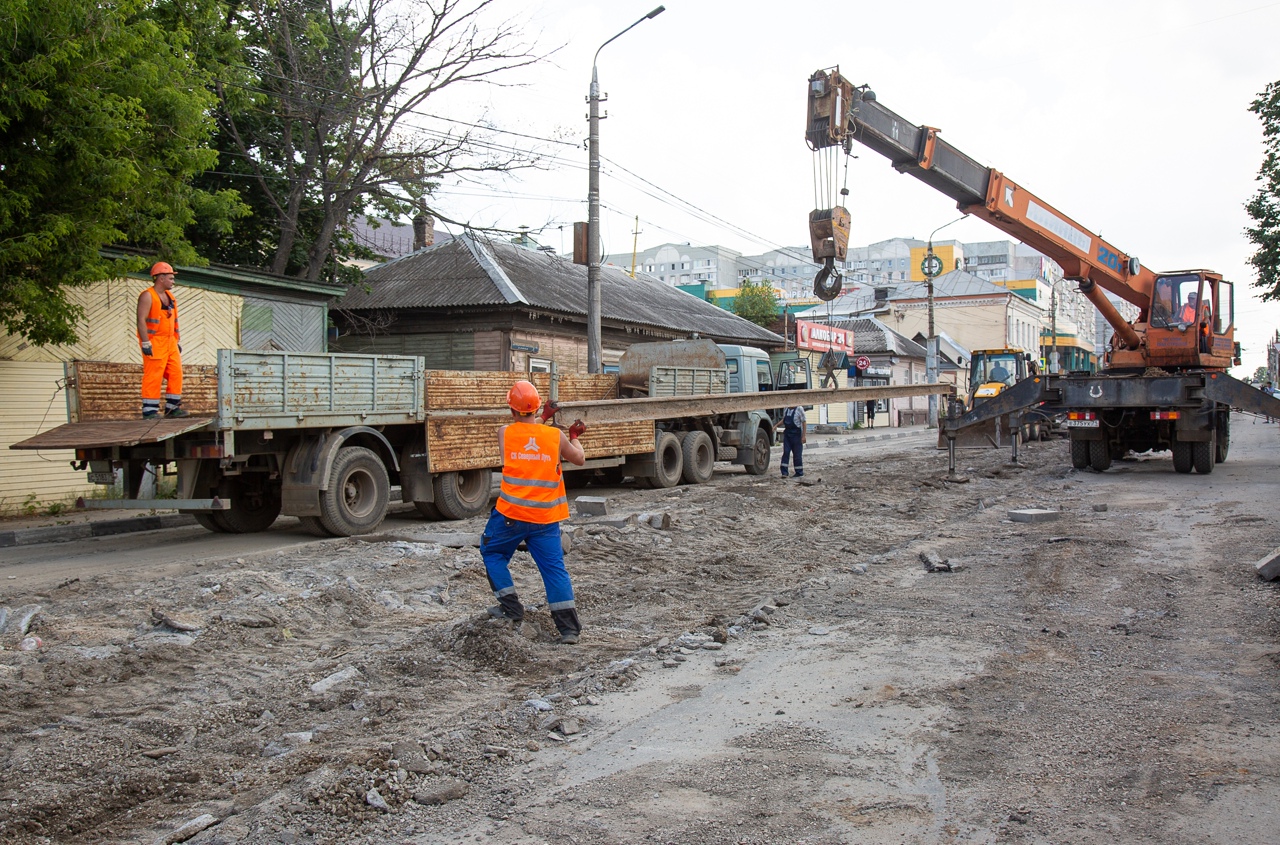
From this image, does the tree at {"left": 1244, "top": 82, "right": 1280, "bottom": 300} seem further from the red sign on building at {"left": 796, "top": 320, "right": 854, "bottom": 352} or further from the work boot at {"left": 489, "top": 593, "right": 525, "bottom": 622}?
the work boot at {"left": 489, "top": 593, "right": 525, "bottom": 622}

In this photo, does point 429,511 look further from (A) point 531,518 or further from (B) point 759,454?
(B) point 759,454

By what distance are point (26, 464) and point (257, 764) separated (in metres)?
12.2

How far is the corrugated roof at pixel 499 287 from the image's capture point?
2334 centimetres

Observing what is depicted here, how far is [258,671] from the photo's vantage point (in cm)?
579

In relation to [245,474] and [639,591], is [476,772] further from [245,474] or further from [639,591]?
[245,474]

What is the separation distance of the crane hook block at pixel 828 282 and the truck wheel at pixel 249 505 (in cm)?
726

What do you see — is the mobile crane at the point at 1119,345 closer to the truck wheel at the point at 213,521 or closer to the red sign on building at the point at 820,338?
the truck wheel at the point at 213,521

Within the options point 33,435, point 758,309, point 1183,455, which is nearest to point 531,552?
point 33,435

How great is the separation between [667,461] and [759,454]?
2720 mm

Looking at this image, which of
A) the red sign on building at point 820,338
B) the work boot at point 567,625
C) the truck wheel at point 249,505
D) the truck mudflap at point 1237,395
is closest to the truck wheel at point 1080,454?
the truck mudflap at point 1237,395

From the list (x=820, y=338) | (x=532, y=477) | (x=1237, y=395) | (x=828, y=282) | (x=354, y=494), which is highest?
(x=820, y=338)

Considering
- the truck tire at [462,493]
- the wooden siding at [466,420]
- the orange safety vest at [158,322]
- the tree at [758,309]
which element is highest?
the tree at [758,309]

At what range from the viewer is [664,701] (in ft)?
16.6

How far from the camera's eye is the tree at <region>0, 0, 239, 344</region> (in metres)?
10.7
